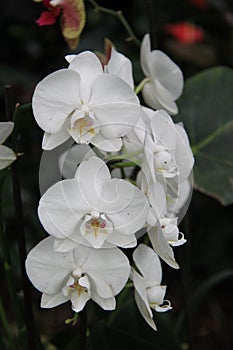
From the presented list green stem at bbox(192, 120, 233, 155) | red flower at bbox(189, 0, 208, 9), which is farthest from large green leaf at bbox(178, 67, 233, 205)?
red flower at bbox(189, 0, 208, 9)

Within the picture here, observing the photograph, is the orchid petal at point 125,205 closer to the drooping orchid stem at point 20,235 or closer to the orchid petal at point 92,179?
the orchid petal at point 92,179

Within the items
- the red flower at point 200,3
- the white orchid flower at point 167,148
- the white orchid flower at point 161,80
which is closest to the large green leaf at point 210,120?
the white orchid flower at point 161,80

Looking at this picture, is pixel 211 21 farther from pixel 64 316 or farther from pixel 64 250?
pixel 64 250

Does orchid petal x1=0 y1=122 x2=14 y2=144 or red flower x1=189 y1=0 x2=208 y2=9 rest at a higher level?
A: orchid petal x1=0 y1=122 x2=14 y2=144

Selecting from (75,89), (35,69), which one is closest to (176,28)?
(35,69)

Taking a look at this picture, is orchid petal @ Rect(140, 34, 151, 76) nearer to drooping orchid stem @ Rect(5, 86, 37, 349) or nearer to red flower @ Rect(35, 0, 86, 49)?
red flower @ Rect(35, 0, 86, 49)

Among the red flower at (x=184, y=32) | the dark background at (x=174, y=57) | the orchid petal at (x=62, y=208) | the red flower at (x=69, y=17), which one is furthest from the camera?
the red flower at (x=184, y=32)

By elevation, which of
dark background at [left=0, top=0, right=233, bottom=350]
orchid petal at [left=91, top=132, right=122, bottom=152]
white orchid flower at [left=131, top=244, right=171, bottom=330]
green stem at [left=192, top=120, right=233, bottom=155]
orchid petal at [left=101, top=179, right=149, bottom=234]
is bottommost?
dark background at [left=0, top=0, right=233, bottom=350]

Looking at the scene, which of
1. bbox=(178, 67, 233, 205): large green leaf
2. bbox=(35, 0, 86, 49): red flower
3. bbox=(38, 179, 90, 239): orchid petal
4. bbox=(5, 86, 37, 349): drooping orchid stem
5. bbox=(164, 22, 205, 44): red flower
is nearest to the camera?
bbox=(38, 179, 90, 239): orchid petal
